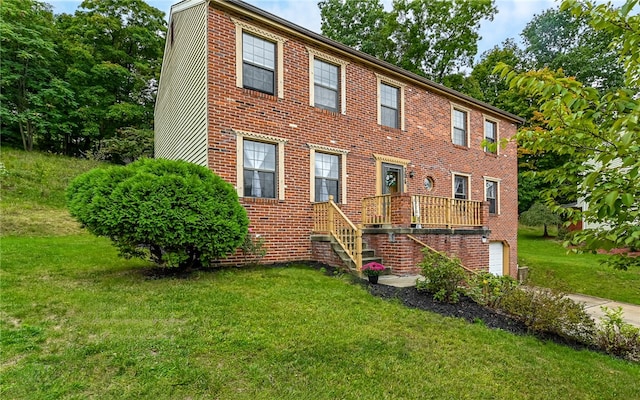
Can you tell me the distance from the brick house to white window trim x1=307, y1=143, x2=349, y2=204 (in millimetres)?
31

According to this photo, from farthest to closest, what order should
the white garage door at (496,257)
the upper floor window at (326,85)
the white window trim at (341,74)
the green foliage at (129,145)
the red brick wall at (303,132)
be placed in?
the green foliage at (129,145) → the white garage door at (496,257) → the upper floor window at (326,85) → the white window trim at (341,74) → the red brick wall at (303,132)

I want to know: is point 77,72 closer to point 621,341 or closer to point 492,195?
point 492,195

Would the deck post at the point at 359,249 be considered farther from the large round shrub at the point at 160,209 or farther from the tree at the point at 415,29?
the tree at the point at 415,29

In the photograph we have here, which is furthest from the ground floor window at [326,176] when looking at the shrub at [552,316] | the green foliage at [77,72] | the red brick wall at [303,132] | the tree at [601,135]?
the green foliage at [77,72]

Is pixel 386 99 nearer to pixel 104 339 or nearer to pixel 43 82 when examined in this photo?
pixel 104 339

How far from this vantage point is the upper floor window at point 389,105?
11110 millimetres

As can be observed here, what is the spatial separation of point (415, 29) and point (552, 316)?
25.9m

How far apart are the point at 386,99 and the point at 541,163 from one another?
22520 millimetres

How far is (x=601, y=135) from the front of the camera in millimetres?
2352

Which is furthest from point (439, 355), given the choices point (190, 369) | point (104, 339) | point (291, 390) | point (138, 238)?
point (138, 238)

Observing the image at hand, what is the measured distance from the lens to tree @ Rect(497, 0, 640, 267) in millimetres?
1920

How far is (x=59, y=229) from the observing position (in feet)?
38.4

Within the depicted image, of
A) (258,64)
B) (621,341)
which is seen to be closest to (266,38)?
(258,64)

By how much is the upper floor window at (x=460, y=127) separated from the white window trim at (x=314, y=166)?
19.5ft
